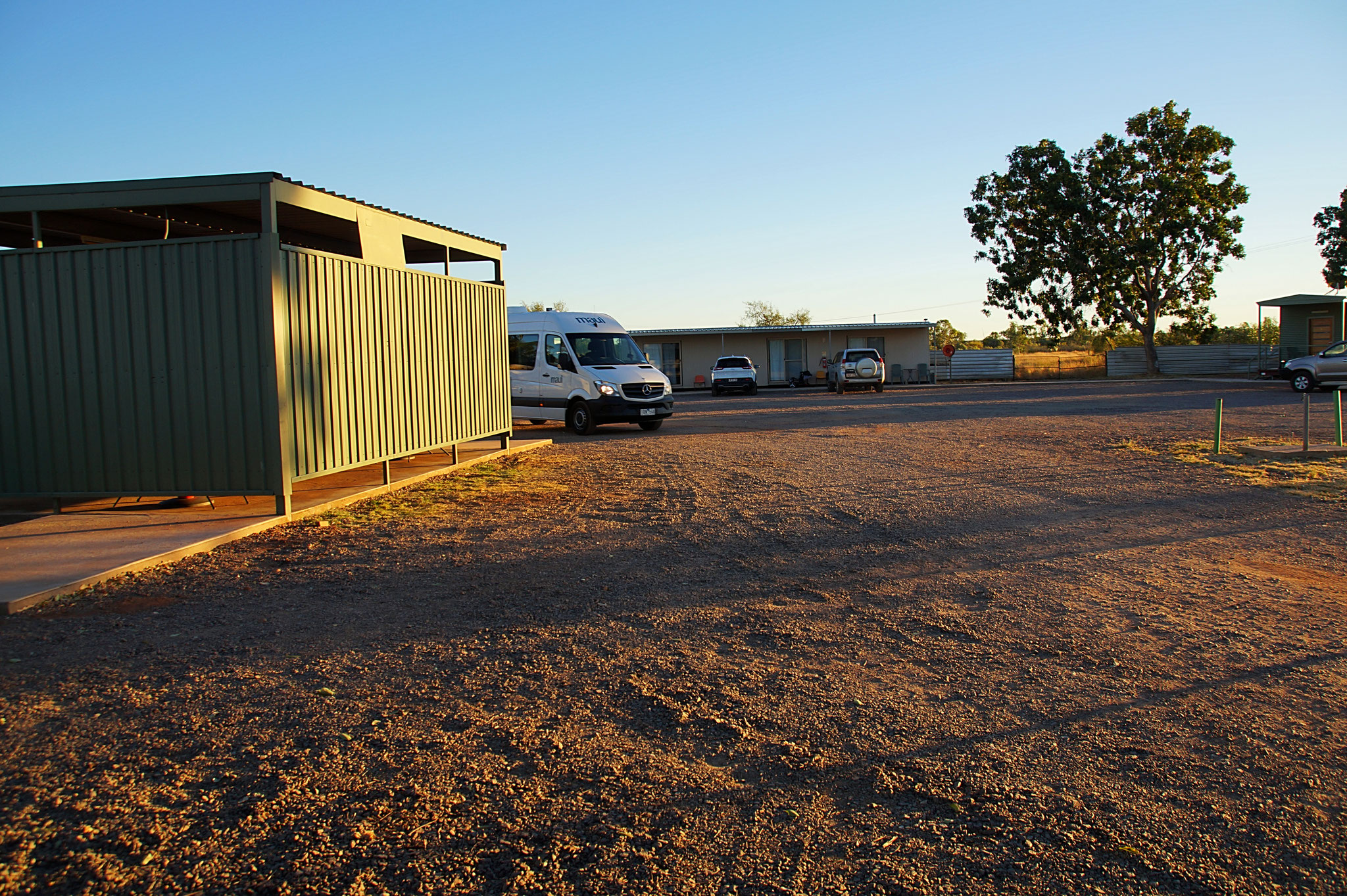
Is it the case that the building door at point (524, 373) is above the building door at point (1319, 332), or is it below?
below

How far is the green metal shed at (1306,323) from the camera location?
1406 inches

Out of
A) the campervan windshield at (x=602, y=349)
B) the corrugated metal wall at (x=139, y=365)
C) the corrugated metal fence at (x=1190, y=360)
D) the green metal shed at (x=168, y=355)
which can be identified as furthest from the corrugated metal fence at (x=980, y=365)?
the corrugated metal wall at (x=139, y=365)

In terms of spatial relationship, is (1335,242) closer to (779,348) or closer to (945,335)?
(779,348)

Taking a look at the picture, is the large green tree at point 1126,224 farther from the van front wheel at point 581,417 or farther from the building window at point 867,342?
the van front wheel at point 581,417

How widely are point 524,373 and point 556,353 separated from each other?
1.10 meters

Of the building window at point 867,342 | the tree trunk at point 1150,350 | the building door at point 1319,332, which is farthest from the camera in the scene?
the tree trunk at point 1150,350

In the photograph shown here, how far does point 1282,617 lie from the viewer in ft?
17.1

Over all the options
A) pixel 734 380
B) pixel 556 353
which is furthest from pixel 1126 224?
pixel 556 353

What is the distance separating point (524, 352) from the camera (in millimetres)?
18562

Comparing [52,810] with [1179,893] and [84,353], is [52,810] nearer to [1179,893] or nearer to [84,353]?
[1179,893]

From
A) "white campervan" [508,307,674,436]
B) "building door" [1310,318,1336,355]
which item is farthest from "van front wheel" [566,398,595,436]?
"building door" [1310,318,1336,355]

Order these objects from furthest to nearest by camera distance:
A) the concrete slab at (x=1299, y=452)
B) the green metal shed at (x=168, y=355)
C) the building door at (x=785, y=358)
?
the building door at (x=785, y=358) < the concrete slab at (x=1299, y=452) < the green metal shed at (x=168, y=355)

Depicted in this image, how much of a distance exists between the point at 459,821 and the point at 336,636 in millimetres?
2366

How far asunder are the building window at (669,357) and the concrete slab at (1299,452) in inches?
1356
